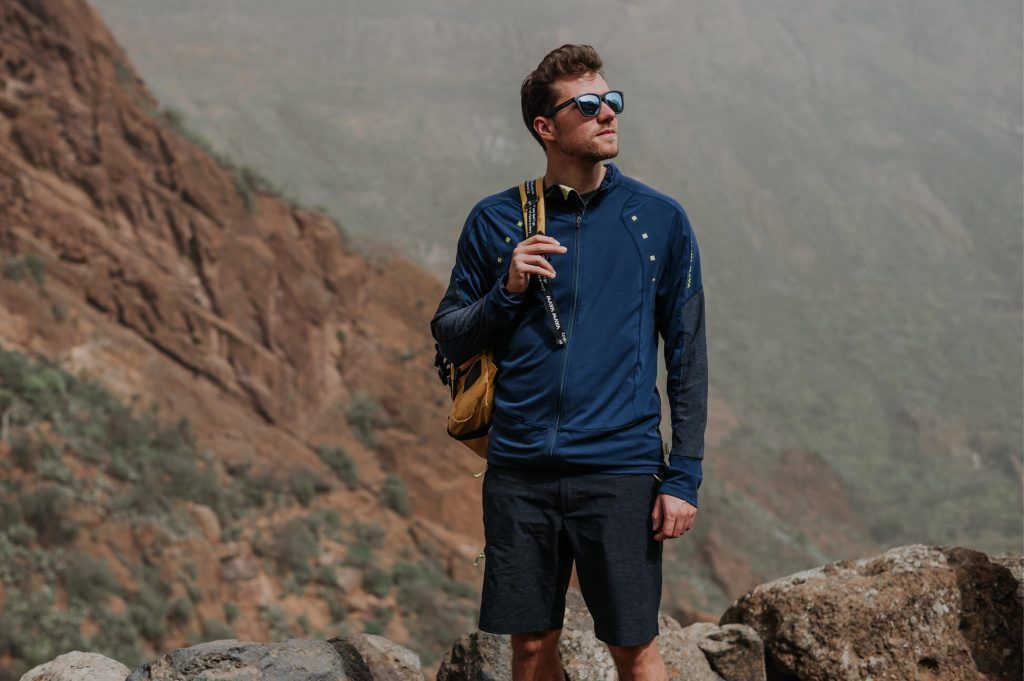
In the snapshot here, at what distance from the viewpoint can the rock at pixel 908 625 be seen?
379cm

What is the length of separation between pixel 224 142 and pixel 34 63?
114ft

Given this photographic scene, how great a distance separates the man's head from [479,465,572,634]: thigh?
96cm

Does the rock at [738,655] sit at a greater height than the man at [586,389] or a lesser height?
lesser

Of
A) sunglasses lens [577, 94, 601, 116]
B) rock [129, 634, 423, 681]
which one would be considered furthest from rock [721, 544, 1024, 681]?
sunglasses lens [577, 94, 601, 116]

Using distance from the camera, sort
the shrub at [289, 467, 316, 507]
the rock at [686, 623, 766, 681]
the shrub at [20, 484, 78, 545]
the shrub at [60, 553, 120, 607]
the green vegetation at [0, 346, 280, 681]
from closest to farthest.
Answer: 1. the rock at [686, 623, 766, 681]
2. the green vegetation at [0, 346, 280, 681]
3. the shrub at [60, 553, 120, 607]
4. the shrub at [20, 484, 78, 545]
5. the shrub at [289, 467, 316, 507]

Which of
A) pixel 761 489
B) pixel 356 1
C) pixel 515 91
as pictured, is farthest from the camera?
pixel 356 1

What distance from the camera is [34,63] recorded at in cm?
1631

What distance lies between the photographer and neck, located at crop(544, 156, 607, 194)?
2.84 metres

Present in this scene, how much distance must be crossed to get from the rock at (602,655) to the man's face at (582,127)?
185cm

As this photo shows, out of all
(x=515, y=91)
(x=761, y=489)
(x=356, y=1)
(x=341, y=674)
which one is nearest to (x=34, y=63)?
(x=341, y=674)

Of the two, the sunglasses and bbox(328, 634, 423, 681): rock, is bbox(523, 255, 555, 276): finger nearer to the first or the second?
the sunglasses

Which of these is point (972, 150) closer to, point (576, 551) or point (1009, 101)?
point (1009, 101)

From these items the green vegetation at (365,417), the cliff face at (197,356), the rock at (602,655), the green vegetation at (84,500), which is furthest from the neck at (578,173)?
the green vegetation at (365,417)

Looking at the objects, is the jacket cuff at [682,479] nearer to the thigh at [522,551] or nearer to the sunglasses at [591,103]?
the thigh at [522,551]
